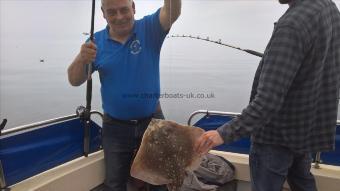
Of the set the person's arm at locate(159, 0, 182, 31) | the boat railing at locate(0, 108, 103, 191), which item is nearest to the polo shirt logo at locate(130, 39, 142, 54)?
the person's arm at locate(159, 0, 182, 31)

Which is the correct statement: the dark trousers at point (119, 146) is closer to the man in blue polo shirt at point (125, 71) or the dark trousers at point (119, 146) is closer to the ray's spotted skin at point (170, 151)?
the man in blue polo shirt at point (125, 71)

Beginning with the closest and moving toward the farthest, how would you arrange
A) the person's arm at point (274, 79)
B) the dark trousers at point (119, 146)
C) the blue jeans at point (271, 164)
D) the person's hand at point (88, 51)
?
the person's arm at point (274, 79) → the blue jeans at point (271, 164) → the person's hand at point (88, 51) → the dark trousers at point (119, 146)

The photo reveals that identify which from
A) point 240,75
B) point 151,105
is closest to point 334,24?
point 151,105

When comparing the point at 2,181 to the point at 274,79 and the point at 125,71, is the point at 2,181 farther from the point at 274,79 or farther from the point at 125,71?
the point at 274,79

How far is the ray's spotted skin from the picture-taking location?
5.66 feet

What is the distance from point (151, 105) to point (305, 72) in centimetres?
121

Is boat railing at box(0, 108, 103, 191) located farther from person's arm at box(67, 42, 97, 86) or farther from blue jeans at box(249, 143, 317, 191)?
blue jeans at box(249, 143, 317, 191)

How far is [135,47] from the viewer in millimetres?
2346

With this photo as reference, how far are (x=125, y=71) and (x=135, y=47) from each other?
0.19 m

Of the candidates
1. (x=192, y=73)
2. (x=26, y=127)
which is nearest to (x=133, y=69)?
(x=26, y=127)

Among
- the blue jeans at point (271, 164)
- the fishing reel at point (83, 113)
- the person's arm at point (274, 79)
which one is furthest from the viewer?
the fishing reel at point (83, 113)

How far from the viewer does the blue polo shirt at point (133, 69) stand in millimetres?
2324

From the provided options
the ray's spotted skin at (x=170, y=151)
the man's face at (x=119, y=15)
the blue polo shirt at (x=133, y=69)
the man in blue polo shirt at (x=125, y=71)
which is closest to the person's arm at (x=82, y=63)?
the man in blue polo shirt at (x=125, y=71)

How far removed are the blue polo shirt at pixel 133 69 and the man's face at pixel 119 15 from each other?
7 cm
